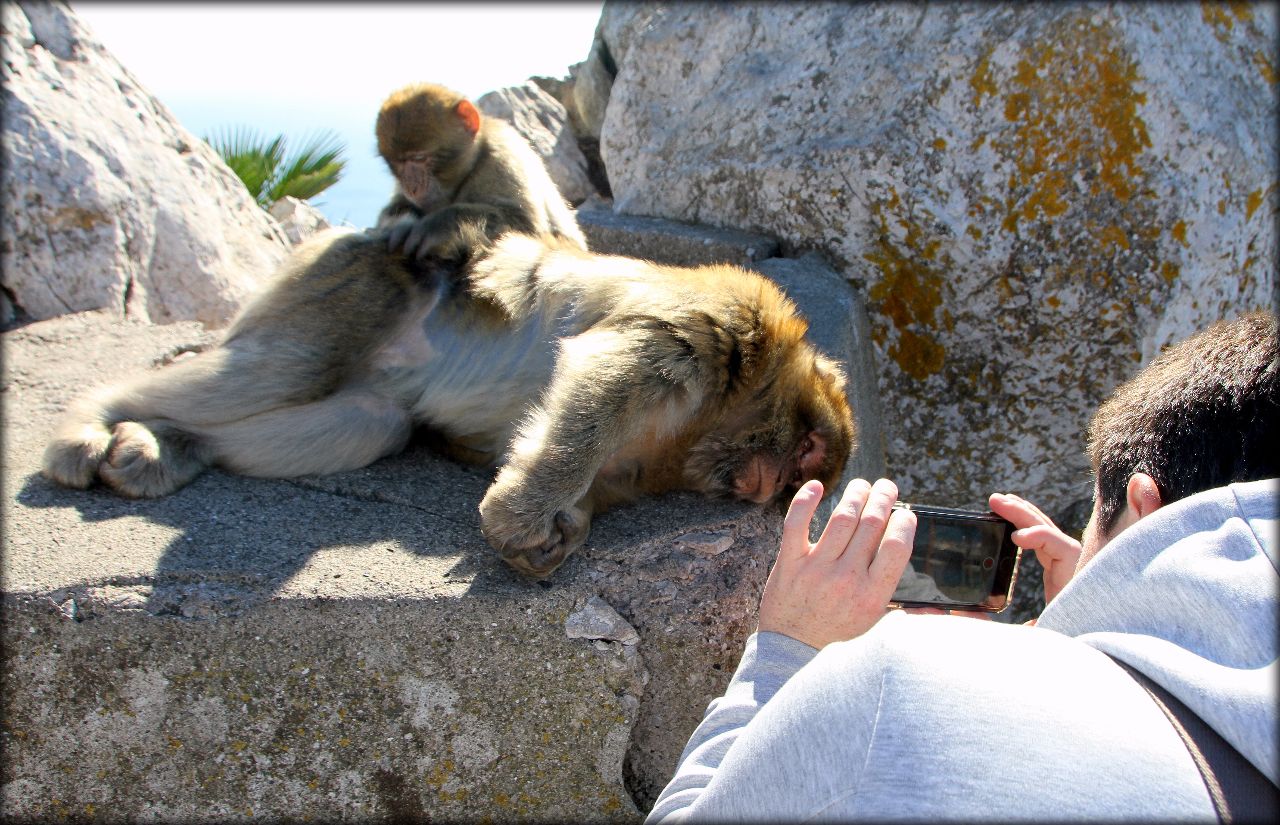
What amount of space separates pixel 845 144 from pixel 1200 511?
2576mm

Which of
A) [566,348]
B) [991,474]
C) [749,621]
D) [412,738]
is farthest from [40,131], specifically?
[991,474]

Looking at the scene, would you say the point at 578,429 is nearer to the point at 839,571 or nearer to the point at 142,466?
the point at 839,571

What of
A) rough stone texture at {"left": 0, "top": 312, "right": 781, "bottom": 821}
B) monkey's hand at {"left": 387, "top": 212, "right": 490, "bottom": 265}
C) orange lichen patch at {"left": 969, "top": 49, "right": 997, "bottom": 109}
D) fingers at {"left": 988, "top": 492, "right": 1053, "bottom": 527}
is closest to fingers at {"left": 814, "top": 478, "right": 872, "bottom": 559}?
fingers at {"left": 988, "top": 492, "right": 1053, "bottom": 527}

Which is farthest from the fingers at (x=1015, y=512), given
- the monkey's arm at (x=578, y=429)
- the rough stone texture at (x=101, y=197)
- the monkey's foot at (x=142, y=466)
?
the rough stone texture at (x=101, y=197)

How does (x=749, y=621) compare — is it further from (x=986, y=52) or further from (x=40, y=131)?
(x=40, y=131)

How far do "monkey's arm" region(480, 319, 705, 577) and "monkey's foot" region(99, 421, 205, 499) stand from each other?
0.86 metres

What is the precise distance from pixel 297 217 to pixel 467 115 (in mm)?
2851

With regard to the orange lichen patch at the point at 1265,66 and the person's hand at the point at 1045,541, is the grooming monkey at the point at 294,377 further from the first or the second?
the orange lichen patch at the point at 1265,66

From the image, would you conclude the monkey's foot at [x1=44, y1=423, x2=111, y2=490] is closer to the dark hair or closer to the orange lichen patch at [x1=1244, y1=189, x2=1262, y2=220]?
the dark hair

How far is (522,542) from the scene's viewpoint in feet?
6.78

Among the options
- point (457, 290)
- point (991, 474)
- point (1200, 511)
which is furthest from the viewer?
point (991, 474)

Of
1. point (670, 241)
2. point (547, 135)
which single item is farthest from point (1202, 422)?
point (547, 135)

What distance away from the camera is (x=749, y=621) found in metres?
2.17

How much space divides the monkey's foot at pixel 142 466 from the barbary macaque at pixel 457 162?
1.14m
